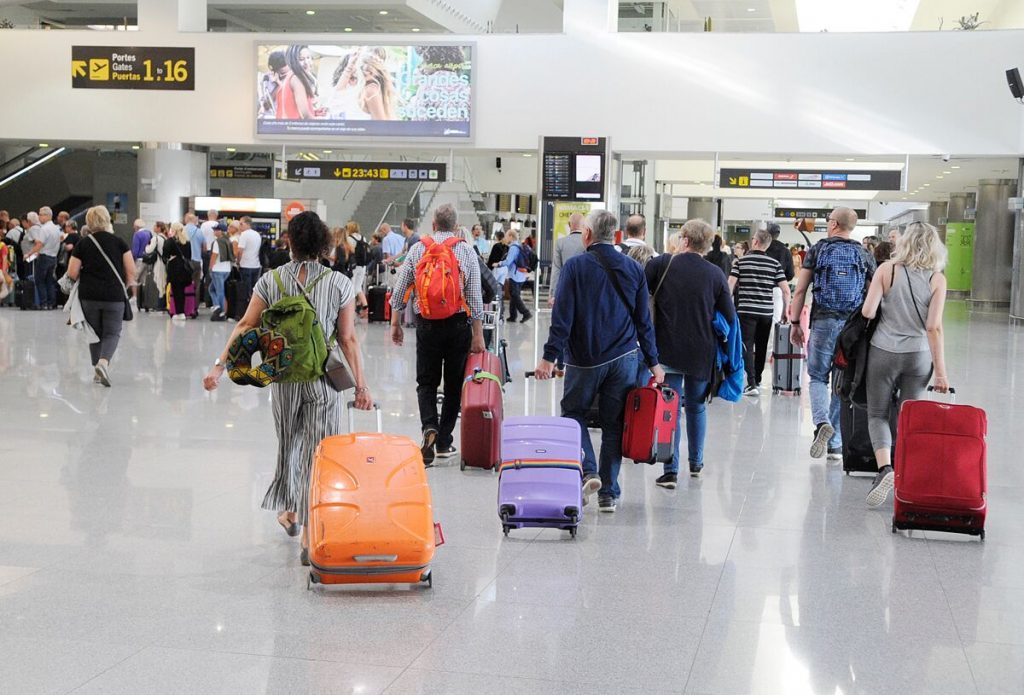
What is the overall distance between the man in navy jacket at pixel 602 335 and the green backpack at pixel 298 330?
59.5 inches

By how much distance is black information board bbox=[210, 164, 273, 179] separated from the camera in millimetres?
26547

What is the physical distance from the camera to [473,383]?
752cm

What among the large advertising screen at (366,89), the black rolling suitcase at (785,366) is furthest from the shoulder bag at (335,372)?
the large advertising screen at (366,89)

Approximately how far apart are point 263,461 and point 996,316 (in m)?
24.7

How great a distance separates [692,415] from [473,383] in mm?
1413

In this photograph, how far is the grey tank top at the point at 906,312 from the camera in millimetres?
6617

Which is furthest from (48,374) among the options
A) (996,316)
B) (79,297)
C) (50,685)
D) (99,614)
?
(996,316)

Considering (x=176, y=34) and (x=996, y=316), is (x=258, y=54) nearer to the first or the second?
(x=176, y=34)

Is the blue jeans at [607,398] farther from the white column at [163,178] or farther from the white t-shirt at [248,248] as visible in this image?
the white column at [163,178]

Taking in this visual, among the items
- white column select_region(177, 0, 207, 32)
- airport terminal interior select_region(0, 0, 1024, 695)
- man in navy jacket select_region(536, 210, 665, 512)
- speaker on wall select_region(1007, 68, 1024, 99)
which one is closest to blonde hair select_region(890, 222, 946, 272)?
airport terminal interior select_region(0, 0, 1024, 695)

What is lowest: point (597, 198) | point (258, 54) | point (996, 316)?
point (996, 316)

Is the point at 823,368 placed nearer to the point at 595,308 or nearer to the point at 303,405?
the point at 595,308

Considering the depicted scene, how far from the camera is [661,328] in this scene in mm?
7262

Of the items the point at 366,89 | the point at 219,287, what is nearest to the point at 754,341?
the point at 219,287
